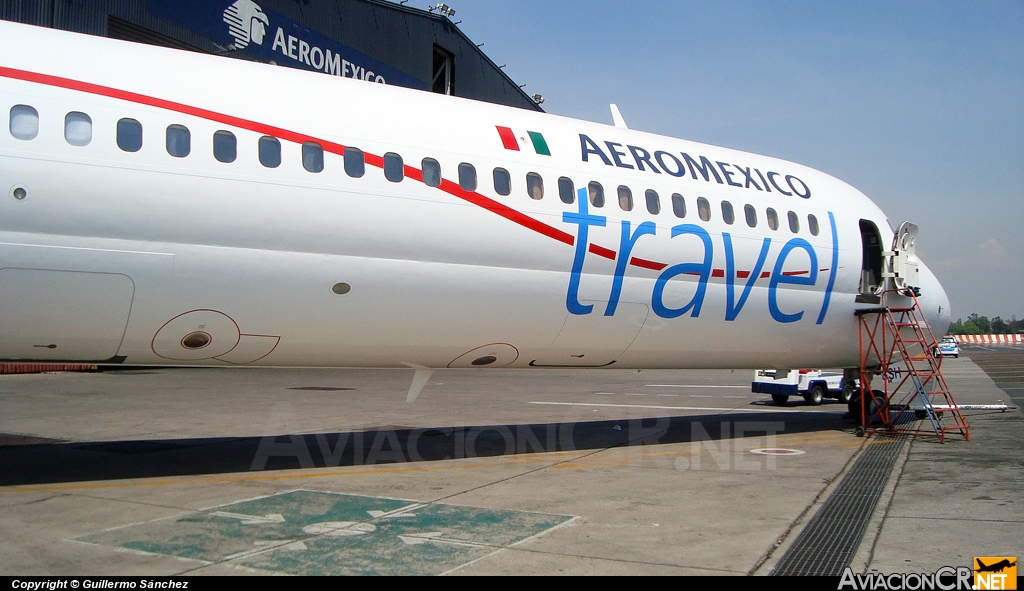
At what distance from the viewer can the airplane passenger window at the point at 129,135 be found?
849 centimetres

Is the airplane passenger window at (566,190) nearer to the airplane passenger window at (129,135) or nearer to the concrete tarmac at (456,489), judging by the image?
the concrete tarmac at (456,489)

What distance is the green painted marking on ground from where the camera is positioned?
626 cm

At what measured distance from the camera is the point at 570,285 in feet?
36.5

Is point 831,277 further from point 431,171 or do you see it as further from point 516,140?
point 431,171

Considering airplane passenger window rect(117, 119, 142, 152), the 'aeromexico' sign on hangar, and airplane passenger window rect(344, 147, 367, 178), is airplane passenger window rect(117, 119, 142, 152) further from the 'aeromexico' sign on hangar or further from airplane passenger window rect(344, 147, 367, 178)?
the 'aeromexico' sign on hangar

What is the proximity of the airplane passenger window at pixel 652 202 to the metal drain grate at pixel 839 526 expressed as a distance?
176 inches

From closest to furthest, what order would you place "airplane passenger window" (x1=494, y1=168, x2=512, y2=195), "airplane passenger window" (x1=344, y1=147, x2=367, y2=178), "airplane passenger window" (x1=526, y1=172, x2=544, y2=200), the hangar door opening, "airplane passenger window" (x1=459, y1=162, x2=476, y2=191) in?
"airplane passenger window" (x1=344, y1=147, x2=367, y2=178) < "airplane passenger window" (x1=459, y1=162, x2=476, y2=191) < "airplane passenger window" (x1=494, y1=168, x2=512, y2=195) < "airplane passenger window" (x1=526, y1=172, x2=544, y2=200) < the hangar door opening

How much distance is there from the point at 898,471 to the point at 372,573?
8.20 meters

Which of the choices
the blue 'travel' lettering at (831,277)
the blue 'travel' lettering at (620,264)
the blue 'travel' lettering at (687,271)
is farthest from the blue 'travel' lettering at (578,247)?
the blue 'travel' lettering at (831,277)

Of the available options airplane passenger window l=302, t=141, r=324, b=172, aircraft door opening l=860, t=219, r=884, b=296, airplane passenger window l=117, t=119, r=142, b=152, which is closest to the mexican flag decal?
airplane passenger window l=302, t=141, r=324, b=172

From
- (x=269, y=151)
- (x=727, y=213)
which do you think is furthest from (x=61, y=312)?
(x=727, y=213)

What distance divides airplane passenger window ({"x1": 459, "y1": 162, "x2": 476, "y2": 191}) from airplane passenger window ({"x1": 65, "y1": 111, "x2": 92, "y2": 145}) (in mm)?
4198

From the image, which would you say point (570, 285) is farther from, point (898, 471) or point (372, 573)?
point (372, 573)

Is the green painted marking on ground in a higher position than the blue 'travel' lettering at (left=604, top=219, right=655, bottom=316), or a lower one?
lower
